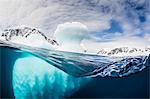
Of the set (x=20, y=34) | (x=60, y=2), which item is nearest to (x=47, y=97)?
(x=20, y=34)

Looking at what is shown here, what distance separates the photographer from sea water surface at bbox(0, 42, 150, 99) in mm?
2938

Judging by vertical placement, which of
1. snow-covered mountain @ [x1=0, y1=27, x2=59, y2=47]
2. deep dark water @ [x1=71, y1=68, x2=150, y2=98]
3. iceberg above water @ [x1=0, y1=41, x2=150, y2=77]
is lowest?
deep dark water @ [x1=71, y1=68, x2=150, y2=98]

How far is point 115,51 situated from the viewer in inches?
117

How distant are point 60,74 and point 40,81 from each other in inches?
6.1

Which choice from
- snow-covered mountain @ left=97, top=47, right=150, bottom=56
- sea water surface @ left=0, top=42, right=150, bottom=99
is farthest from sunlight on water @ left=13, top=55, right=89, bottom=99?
snow-covered mountain @ left=97, top=47, right=150, bottom=56

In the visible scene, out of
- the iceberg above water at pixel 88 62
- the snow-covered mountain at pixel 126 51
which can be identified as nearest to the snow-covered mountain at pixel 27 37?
the iceberg above water at pixel 88 62

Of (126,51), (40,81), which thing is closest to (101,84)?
(126,51)

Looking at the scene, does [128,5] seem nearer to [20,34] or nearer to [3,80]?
[20,34]

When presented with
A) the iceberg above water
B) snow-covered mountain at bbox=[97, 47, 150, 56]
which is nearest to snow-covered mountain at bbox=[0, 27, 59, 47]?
the iceberg above water

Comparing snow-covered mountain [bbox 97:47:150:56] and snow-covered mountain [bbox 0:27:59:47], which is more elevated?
A: snow-covered mountain [bbox 0:27:59:47]

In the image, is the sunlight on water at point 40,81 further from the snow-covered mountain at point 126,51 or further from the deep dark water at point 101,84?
the snow-covered mountain at point 126,51

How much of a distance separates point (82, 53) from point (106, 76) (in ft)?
0.81

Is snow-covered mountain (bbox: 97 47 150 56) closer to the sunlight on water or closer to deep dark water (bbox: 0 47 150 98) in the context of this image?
deep dark water (bbox: 0 47 150 98)

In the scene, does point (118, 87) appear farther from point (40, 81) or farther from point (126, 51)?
point (40, 81)
